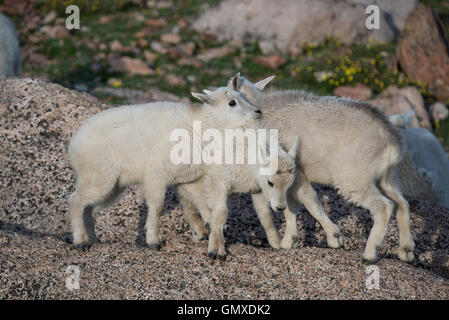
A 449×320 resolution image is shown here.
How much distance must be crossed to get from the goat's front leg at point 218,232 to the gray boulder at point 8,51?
29.2 feet

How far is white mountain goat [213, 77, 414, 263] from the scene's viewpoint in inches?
269

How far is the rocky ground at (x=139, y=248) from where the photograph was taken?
612cm

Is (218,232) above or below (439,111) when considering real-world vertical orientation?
below

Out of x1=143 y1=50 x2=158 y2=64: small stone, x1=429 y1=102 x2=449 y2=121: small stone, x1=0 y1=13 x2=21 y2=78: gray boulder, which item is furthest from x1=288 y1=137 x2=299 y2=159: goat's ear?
x1=143 y1=50 x2=158 y2=64: small stone

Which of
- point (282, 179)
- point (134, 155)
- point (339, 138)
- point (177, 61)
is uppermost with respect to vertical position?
point (177, 61)

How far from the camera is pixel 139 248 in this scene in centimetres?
704

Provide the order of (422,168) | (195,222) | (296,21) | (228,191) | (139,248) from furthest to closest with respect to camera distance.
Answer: (296,21) < (422,168) < (195,222) < (228,191) < (139,248)

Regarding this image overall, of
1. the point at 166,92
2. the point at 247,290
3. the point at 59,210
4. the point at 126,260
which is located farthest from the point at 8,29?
the point at 247,290

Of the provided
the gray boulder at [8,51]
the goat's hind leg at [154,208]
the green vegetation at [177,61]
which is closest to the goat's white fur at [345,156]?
the goat's hind leg at [154,208]

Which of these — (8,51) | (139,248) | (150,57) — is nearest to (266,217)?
(139,248)

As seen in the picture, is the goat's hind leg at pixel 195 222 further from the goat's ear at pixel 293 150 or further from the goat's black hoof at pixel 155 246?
the goat's ear at pixel 293 150

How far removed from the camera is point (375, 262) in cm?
663

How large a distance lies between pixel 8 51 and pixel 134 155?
28.7 ft

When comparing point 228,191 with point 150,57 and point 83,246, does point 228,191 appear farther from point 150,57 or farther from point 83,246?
point 150,57
